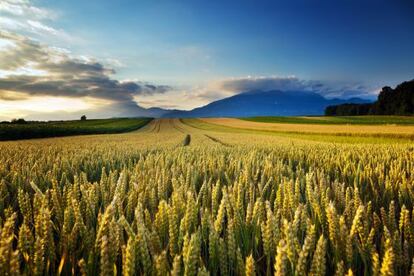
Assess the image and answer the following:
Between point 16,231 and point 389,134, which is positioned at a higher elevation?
point 16,231

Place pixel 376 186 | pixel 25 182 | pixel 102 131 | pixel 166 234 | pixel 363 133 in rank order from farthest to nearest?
pixel 102 131
pixel 363 133
pixel 376 186
pixel 25 182
pixel 166 234

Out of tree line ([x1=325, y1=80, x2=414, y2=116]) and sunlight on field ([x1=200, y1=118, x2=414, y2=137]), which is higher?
tree line ([x1=325, y1=80, x2=414, y2=116])

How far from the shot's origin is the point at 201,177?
336 centimetres

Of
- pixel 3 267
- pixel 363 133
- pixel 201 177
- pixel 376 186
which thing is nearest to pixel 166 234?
pixel 3 267

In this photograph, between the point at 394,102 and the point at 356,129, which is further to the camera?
the point at 394,102

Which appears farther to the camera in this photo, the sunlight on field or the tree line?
the tree line

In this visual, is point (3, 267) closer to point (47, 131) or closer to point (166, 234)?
point (166, 234)

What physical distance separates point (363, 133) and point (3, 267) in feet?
93.9

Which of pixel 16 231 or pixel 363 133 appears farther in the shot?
pixel 363 133

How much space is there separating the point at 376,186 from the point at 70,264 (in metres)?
3.11

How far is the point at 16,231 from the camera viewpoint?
71.9 inches

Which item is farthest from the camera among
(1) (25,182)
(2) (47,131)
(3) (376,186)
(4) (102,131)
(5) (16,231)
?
(4) (102,131)

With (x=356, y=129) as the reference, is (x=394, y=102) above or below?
above

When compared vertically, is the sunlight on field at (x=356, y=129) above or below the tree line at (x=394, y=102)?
below
